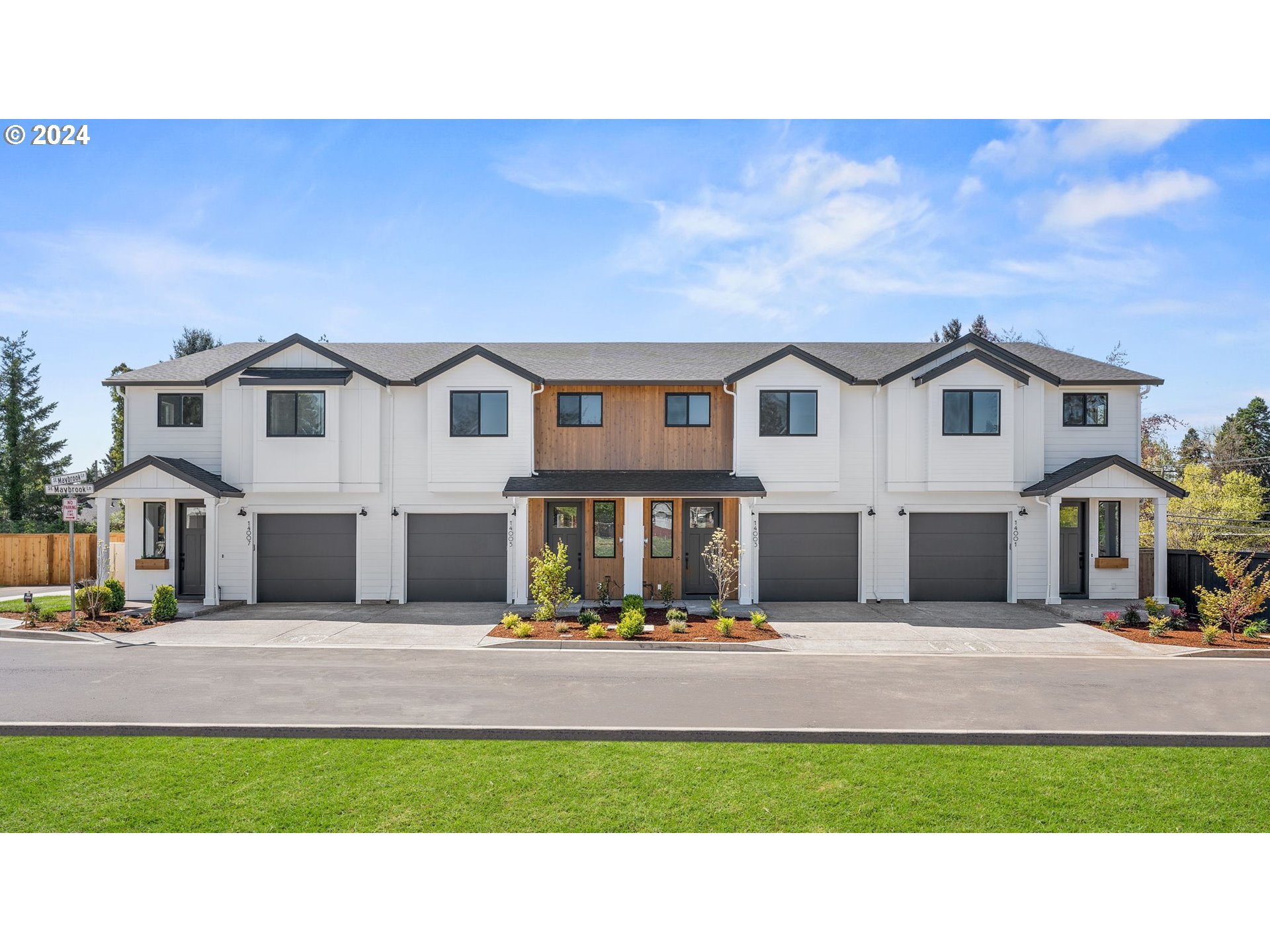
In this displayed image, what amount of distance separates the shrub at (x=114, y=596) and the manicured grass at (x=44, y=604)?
4.68 feet

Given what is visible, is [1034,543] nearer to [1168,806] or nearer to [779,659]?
[779,659]

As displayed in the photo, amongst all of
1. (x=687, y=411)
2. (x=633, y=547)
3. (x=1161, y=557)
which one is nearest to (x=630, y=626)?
(x=633, y=547)

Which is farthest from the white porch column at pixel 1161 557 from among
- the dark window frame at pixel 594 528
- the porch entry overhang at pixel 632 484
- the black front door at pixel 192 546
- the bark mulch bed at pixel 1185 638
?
the black front door at pixel 192 546

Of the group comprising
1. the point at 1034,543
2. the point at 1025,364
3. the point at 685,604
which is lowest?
the point at 685,604

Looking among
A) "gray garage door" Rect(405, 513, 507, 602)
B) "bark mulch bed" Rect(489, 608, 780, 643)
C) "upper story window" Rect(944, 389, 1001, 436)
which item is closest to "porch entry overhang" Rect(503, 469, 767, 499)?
"gray garage door" Rect(405, 513, 507, 602)

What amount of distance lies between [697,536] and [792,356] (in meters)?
5.30

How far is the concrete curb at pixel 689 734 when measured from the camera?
25.6 ft

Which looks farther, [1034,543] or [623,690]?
[1034,543]

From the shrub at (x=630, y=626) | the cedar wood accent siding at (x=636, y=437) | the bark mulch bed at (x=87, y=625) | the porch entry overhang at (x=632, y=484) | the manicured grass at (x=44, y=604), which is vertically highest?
the cedar wood accent siding at (x=636, y=437)

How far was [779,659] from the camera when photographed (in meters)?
12.3

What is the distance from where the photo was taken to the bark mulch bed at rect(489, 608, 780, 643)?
13.6m

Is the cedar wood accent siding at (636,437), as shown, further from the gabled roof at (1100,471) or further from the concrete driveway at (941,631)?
the gabled roof at (1100,471)

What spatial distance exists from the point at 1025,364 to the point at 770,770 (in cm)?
1542

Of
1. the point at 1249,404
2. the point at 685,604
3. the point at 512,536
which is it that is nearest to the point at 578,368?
the point at 512,536
